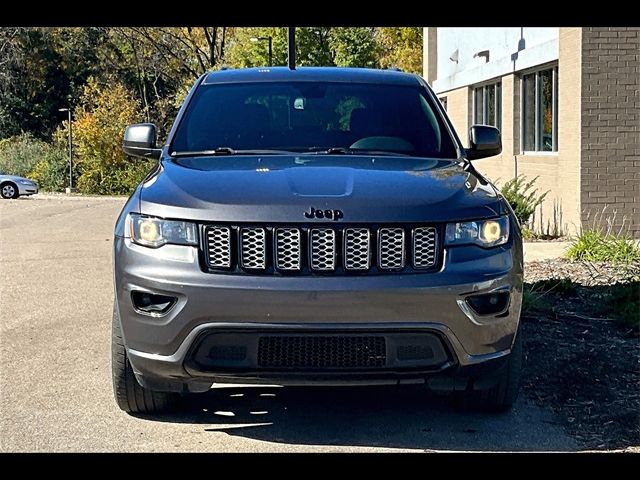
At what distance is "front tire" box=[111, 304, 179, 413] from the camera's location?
5211mm

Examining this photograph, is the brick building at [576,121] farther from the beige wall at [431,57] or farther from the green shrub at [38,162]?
the green shrub at [38,162]

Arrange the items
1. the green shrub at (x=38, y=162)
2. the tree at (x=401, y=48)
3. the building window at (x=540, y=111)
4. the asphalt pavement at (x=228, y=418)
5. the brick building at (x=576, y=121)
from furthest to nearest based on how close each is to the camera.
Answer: the green shrub at (x=38, y=162)
the tree at (x=401, y=48)
the building window at (x=540, y=111)
the brick building at (x=576, y=121)
the asphalt pavement at (x=228, y=418)

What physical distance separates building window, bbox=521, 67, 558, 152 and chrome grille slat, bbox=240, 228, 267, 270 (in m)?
11.9

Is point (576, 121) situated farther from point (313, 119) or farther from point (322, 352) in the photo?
point (322, 352)

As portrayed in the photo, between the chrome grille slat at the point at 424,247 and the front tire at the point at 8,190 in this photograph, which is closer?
the chrome grille slat at the point at 424,247

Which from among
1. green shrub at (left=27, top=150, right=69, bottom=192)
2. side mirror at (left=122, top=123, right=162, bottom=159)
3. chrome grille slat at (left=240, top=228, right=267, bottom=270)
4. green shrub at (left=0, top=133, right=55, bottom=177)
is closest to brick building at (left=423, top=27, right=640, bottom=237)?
side mirror at (left=122, top=123, right=162, bottom=159)

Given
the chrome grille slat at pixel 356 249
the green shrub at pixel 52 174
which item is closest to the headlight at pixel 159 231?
the chrome grille slat at pixel 356 249

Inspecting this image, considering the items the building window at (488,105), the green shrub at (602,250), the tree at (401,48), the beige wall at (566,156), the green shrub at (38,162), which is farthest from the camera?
the green shrub at (38,162)

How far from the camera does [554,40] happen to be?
1562cm

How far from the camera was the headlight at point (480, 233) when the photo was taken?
4.86 meters

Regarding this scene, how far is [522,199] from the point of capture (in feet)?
51.5

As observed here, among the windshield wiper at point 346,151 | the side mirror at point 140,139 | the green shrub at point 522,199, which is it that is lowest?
the green shrub at point 522,199

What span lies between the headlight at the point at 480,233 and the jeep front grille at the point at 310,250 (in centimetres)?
17

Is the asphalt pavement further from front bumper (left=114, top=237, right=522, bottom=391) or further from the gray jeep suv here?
front bumper (left=114, top=237, right=522, bottom=391)
